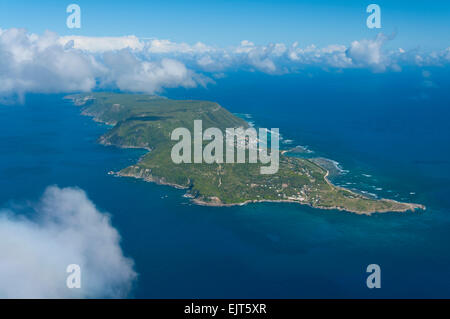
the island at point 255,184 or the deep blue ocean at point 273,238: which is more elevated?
the island at point 255,184

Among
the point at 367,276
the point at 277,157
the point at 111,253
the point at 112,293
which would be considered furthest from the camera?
the point at 277,157

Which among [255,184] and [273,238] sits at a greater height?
[255,184]

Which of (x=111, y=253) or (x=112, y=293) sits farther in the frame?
(x=111, y=253)

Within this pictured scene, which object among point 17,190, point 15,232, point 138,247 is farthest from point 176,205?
point 17,190

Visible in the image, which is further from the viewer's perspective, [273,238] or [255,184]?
[255,184]

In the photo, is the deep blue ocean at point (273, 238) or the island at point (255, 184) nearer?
the deep blue ocean at point (273, 238)

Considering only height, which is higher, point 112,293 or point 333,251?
point 333,251

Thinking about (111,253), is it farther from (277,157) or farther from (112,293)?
(277,157)

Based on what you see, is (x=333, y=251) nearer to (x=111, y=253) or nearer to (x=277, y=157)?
(x=111, y=253)

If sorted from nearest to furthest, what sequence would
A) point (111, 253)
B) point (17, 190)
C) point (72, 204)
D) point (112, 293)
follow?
point (112, 293) < point (111, 253) < point (72, 204) < point (17, 190)

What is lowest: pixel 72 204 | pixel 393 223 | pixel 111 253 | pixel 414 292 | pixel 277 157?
pixel 414 292
